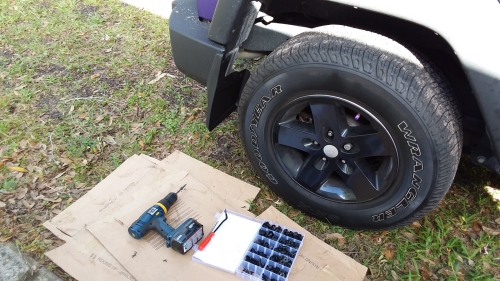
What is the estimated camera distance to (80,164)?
278cm

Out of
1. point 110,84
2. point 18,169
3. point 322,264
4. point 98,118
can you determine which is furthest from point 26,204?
point 322,264

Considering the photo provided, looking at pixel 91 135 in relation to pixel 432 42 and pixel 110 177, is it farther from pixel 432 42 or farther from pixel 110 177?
pixel 432 42

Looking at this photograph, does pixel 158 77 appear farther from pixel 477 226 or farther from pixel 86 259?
pixel 477 226

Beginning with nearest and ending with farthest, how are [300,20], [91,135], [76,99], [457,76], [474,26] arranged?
[474,26] < [457,76] < [300,20] < [91,135] < [76,99]

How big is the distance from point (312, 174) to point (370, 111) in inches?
21.1

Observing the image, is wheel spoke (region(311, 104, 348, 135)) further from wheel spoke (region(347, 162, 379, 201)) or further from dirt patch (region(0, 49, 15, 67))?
dirt patch (region(0, 49, 15, 67))

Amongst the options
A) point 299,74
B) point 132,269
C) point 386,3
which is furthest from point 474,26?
point 132,269

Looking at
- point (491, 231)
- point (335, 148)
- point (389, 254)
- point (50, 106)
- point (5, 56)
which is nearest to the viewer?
point (335, 148)

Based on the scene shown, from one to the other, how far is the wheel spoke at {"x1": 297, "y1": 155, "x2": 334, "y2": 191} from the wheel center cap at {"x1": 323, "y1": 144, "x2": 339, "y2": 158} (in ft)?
0.24

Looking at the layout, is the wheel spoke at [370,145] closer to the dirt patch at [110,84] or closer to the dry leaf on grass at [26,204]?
the dry leaf on grass at [26,204]

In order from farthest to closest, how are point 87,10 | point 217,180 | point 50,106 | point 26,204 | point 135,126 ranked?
point 87,10 → point 50,106 → point 135,126 → point 217,180 → point 26,204

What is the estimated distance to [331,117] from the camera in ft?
6.51

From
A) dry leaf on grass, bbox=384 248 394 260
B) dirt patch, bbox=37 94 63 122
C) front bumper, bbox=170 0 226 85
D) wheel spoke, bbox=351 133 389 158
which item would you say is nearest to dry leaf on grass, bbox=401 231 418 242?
dry leaf on grass, bbox=384 248 394 260

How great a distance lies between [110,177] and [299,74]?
58.8 inches
